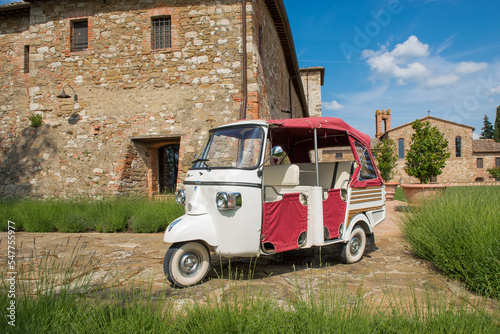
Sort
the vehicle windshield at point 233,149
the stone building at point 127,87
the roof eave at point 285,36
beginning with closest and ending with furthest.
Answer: the vehicle windshield at point 233,149 < the stone building at point 127,87 < the roof eave at point 285,36

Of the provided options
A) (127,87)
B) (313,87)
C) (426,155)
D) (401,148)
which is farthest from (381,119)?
(127,87)

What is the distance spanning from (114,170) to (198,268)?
8192mm

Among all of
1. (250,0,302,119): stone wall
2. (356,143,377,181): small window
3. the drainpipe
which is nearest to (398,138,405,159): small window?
(250,0,302,119): stone wall

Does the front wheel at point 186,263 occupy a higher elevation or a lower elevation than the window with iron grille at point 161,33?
lower

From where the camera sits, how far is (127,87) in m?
11.0

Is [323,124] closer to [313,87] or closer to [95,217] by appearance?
[95,217]

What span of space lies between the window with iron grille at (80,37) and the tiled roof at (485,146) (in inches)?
1924

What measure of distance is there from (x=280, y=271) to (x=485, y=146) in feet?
170

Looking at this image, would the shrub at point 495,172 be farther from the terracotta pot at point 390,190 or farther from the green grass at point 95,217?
the green grass at point 95,217

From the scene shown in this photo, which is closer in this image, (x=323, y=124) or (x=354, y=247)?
(x=323, y=124)

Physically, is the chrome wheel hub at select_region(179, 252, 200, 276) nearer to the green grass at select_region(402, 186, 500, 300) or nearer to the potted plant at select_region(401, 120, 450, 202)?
the green grass at select_region(402, 186, 500, 300)

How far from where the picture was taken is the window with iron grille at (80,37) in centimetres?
1153

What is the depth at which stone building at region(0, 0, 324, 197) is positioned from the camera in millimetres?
10430

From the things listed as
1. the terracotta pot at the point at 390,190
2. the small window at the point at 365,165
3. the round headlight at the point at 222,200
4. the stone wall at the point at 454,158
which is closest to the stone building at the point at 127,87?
the small window at the point at 365,165
